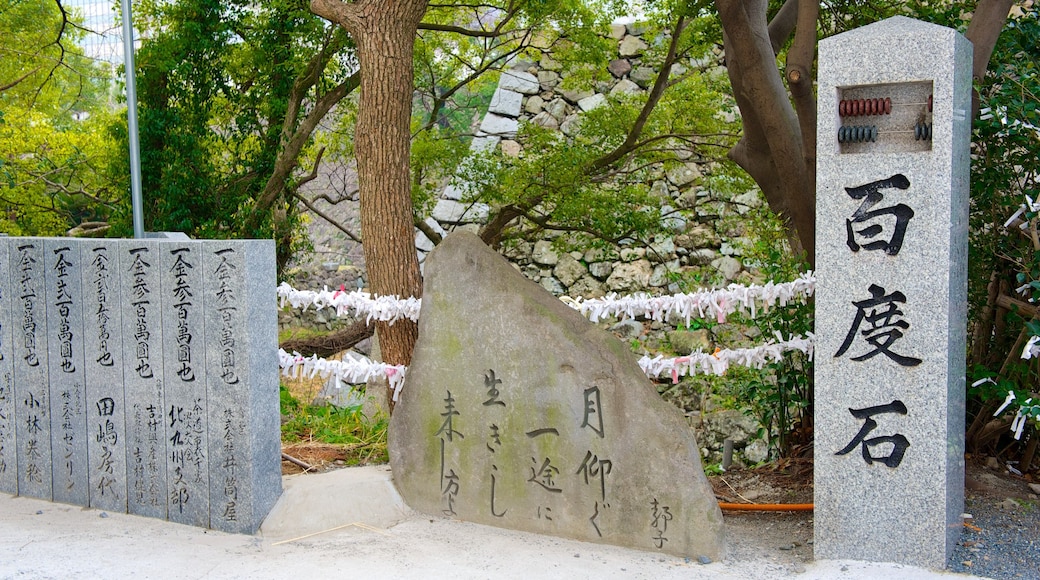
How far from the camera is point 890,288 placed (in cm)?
353

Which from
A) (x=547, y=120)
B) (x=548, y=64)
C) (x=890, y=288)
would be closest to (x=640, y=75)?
→ (x=548, y=64)

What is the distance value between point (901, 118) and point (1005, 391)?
1.46 metres

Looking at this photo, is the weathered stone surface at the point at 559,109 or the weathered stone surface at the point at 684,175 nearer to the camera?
the weathered stone surface at the point at 684,175

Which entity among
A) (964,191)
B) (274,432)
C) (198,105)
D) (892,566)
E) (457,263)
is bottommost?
(892,566)

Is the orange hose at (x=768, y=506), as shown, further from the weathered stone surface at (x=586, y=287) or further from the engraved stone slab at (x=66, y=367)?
the weathered stone surface at (x=586, y=287)

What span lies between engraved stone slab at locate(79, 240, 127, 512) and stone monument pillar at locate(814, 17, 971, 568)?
3.22 meters

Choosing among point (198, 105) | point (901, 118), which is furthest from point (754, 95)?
point (198, 105)

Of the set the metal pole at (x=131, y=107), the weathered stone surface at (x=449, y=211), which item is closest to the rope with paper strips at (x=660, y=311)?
the metal pole at (x=131, y=107)

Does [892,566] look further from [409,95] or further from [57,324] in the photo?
[57,324]

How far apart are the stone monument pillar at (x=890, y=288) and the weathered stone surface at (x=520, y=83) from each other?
30.4 ft

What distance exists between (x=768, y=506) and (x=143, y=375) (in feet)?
10.3

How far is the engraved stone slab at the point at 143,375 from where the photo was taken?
4.27m

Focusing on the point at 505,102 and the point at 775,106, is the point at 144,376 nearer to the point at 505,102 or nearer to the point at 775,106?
the point at 775,106

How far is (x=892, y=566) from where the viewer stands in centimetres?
359
